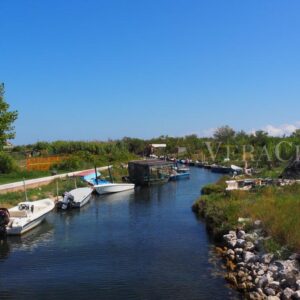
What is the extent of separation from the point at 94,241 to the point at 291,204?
11214 mm

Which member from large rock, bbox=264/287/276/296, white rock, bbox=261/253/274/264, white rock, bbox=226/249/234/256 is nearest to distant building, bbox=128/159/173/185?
white rock, bbox=226/249/234/256

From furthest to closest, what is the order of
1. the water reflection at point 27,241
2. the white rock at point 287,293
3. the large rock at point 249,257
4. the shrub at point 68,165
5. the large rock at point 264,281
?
the shrub at point 68,165
the water reflection at point 27,241
the large rock at point 249,257
the large rock at point 264,281
the white rock at point 287,293

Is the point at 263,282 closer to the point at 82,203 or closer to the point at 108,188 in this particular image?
the point at 82,203

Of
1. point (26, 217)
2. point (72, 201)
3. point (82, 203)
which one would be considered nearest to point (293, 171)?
point (82, 203)

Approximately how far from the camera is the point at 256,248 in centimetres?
2081

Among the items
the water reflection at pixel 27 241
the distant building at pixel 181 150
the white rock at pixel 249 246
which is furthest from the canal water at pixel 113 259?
the distant building at pixel 181 150

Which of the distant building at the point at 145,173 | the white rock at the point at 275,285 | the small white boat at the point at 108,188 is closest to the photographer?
the white rock at the point at 275,285

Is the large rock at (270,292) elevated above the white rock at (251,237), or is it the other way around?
the white rock at (251,237)

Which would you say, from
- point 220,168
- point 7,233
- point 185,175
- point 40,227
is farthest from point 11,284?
point 220,168

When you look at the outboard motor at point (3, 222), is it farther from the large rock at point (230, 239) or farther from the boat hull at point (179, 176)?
the boat hull at point (179, 176)

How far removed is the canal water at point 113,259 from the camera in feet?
58.2

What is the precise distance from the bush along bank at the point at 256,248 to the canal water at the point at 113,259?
33.4 inches

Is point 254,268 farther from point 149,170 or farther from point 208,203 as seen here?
point 149,170

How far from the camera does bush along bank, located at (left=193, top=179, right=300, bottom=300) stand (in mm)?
16078
